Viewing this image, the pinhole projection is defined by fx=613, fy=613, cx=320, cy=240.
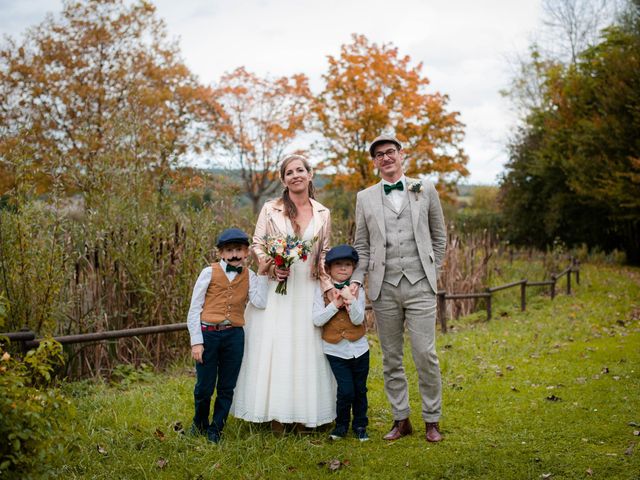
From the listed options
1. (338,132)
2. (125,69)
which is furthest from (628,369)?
(338,132)

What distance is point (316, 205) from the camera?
4867 mm

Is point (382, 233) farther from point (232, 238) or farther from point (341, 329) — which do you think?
point (232, 238)

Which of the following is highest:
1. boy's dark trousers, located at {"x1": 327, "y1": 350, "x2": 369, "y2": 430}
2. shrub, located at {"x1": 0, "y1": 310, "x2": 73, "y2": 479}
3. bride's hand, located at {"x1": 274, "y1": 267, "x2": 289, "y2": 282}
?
bride's hand, located at {"x1": 274, "y1": 267, "x2": 289, "y2": 282}

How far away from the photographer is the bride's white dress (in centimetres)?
448

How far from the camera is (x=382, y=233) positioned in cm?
448

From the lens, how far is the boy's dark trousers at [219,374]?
4.38m

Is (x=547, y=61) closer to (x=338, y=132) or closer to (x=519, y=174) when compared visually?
(x=519, y=174)

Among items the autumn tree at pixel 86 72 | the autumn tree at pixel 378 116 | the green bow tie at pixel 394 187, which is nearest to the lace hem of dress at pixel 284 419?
the green bow tie at pixel 394 187

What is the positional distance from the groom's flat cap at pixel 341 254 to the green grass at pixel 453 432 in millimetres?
1308

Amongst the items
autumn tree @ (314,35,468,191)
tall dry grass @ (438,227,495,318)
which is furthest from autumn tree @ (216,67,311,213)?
tall dry grass @ (438,227,495,318)

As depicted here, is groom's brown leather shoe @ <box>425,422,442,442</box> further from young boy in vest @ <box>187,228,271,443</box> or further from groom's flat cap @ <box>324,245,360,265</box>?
young boy in vest @ <box>187,228,271,443</box>

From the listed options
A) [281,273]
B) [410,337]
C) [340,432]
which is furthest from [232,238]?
[340,432]

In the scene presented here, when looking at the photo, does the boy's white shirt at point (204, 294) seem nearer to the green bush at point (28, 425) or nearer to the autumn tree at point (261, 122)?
the green bush at point (28, 425)

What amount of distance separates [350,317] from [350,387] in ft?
1.68
